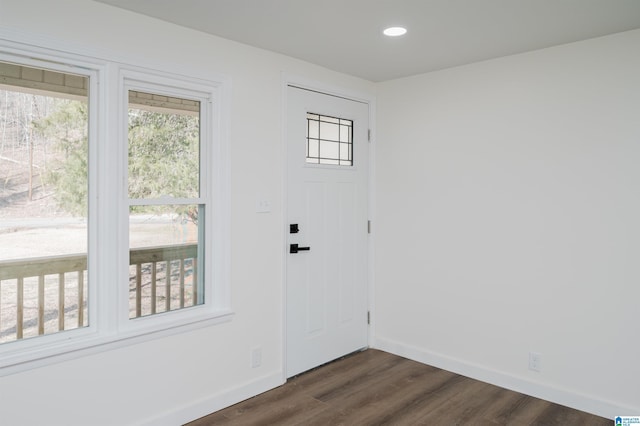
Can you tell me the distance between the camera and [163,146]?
2.83 m

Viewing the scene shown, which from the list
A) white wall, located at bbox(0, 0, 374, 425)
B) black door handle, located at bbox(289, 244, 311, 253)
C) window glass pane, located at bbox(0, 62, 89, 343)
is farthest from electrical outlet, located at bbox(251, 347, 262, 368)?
window glass pane, located at bbox(0, 62, 89, 343)

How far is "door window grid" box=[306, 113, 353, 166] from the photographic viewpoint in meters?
3.72

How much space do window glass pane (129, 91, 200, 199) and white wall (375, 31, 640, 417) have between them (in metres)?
1.88

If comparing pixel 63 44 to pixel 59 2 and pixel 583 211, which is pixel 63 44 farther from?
pixel 583 211

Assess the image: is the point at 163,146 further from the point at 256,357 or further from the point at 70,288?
the point at 256,357

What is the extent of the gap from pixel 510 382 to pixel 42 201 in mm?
3382

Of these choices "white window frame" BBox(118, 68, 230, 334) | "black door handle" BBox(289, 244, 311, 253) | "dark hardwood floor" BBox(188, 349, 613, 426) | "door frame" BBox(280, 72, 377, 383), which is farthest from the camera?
"black door handle" BBox(289, 244, 311, 253)

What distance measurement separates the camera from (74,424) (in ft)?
7.85

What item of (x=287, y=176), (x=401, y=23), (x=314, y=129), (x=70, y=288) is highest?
(x=401, y=23)

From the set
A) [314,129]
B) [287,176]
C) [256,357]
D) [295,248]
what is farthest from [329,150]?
[256,357]

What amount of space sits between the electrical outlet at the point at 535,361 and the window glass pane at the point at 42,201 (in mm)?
3032

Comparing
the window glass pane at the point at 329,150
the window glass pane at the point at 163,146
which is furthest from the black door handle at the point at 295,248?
the window glass pane at the point at 163,146

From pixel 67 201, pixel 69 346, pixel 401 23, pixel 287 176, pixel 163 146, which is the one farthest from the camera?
pixel 287 176

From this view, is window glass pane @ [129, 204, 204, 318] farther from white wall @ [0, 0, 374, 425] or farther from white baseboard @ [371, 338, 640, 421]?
white baseboard @ [371, 338, 640, 421]
